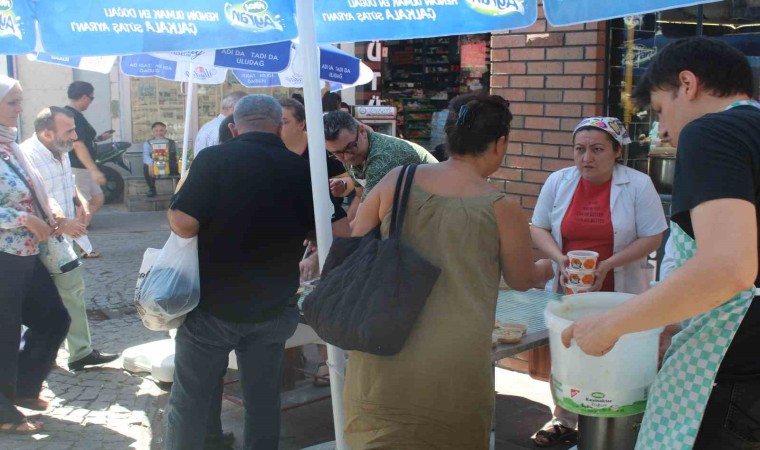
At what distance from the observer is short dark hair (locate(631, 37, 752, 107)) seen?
190 centimetres

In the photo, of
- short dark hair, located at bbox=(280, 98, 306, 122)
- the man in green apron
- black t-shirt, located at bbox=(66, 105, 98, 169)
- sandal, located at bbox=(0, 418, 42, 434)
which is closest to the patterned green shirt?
short dark hair, located at bbox=(280, 98, 306, 122)

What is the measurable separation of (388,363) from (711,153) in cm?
109

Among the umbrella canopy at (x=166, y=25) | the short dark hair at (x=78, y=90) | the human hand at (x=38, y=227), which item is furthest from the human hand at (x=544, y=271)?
the short dark hair at (x=78, y=90)

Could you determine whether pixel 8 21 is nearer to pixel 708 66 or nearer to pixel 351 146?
pixel 351 146

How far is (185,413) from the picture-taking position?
350 cm

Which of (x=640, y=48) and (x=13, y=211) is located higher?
(x=640, y=48)

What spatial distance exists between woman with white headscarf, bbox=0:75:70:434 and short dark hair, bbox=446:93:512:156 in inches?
123

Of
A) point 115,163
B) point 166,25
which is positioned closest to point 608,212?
point 166,25

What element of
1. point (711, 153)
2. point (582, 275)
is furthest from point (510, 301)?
point (711, 153)

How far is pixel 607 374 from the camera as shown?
7.61 feet

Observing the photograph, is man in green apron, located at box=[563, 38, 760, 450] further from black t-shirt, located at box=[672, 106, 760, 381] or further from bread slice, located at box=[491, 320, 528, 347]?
bread slice, located at box=[491, 320, 528, 347]

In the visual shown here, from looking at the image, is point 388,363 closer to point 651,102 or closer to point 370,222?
point 370,222

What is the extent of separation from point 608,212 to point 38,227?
328 cm

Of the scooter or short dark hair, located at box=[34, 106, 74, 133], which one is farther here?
the scooter
